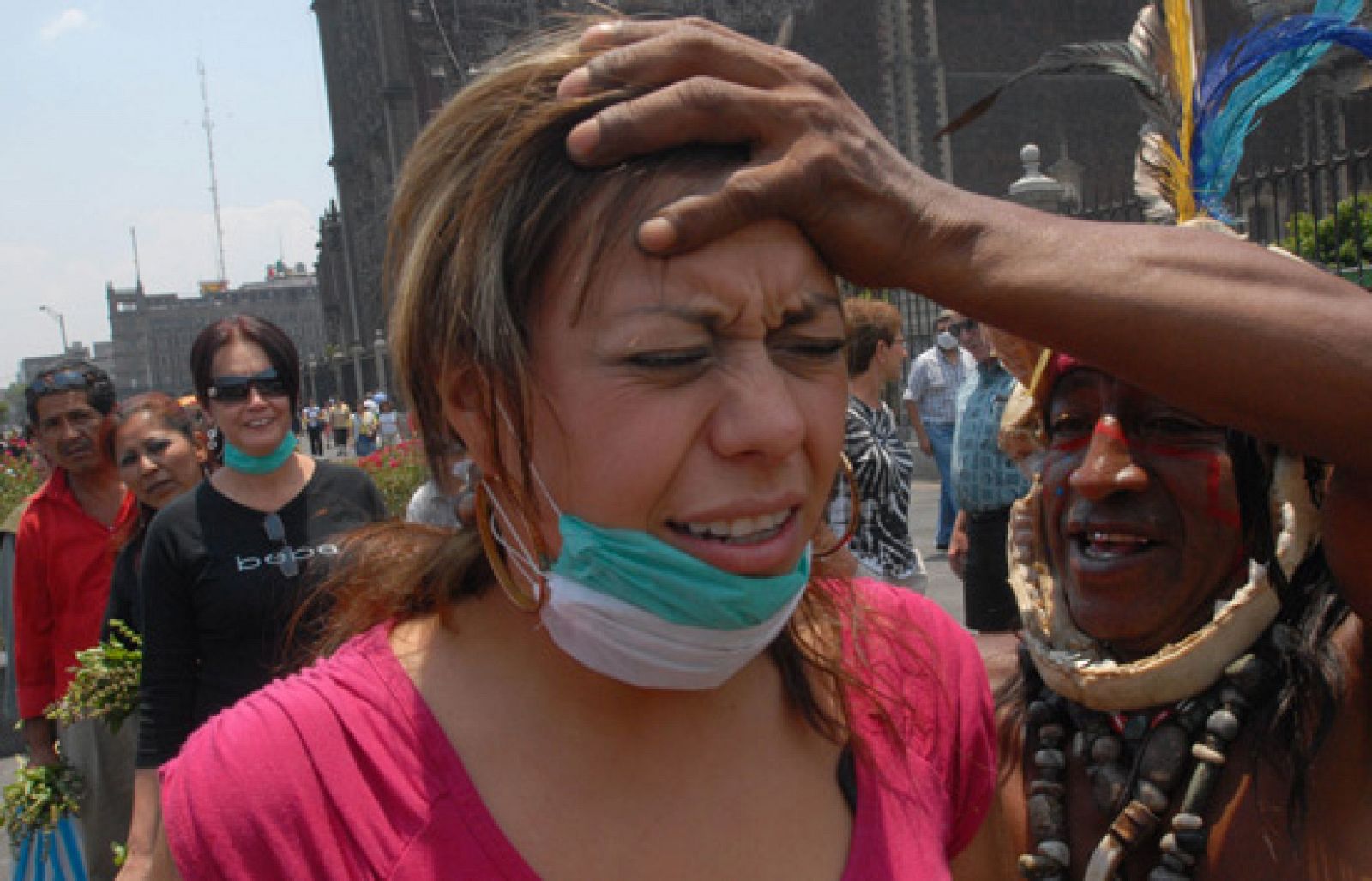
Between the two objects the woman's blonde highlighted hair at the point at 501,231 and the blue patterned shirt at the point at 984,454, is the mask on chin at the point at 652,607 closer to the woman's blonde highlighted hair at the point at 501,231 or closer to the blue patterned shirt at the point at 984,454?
the woman's blonde highlighted hair at the point at 501,231

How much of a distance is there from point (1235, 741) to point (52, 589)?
4.31 meters

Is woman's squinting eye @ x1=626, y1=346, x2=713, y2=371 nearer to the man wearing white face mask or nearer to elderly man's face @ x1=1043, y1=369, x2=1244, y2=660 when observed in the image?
elderly man's face @ x1=1043, y1=369, x2=1244, y2=660

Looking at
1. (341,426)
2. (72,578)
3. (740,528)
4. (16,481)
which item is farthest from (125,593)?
(341,426)

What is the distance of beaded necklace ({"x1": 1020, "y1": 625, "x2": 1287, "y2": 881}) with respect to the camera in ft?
5.88

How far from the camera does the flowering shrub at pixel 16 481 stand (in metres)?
9.95

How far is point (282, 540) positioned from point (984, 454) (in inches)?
132

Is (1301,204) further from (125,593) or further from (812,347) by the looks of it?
(812,347)

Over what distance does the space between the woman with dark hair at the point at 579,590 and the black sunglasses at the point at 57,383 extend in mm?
3943

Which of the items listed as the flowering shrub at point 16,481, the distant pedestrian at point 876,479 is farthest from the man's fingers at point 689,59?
the flowering shrub at point 16,481

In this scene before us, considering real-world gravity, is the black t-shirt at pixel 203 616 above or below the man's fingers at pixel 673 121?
below

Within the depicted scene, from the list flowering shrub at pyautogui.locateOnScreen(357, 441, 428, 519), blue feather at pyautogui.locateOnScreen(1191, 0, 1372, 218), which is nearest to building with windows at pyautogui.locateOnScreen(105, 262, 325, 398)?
flowering shrub at pyautogui.locateOnScreen(357, 441, 428, 519)

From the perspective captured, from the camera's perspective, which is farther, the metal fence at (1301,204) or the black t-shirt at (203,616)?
the metal fence at (1301,204)

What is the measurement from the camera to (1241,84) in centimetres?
207

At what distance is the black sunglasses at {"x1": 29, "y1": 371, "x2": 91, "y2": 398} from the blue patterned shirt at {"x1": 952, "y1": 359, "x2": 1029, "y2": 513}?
3747mm
